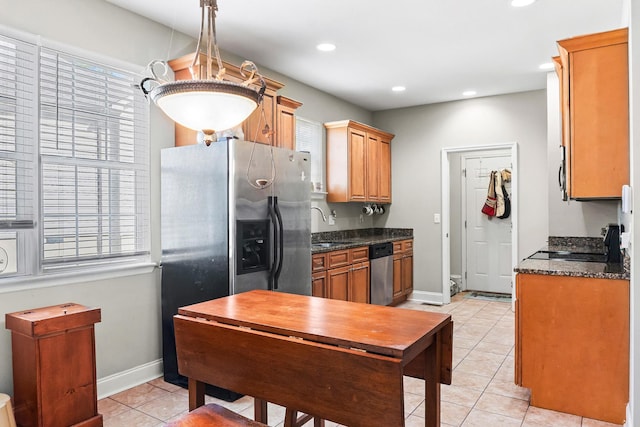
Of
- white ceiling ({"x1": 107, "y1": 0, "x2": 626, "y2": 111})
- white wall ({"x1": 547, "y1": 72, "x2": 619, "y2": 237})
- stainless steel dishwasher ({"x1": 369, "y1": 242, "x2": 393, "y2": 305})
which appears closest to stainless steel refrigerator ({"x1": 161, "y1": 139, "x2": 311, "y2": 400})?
white ceiling ({"x1": 107, "y1": 0, "x2": 626, "y2": 111})

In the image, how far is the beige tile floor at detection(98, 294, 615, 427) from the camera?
8.36ft

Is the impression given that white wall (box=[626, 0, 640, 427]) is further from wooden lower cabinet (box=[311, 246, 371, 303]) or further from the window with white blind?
the window with white blind

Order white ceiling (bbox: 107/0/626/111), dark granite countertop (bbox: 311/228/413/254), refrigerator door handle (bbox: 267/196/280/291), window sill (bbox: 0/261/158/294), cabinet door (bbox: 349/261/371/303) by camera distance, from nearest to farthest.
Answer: window sill (bbox: 0/261/158/294), white ceiling (bbox: 107/0/626/111), refrigerator door handle (bbox: 267/196/280/291), dark granite countertop (bbox: 311/228/413/254), cabinet door (bbox: 349/261/371/303)

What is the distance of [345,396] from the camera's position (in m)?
1.56

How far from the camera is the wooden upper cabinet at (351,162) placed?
512 cm

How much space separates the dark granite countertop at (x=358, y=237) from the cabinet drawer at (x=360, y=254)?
0.05m

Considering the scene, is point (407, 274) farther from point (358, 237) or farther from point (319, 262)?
point (319, 262)

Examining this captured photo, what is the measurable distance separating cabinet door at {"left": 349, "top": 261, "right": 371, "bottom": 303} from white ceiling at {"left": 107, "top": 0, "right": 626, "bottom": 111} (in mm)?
2041

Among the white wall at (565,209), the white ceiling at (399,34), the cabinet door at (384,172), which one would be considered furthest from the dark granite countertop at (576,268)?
the cabinet door at (384,172)

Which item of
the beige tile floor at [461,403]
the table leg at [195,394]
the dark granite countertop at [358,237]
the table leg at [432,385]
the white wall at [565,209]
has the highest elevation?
the white wall at [565,209]

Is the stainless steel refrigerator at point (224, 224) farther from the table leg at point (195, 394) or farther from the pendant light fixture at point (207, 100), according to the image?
the pendant light fixture at point (207, 100)

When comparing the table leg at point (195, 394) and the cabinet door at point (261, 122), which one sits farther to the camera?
the cabinet door at point (261, 122)

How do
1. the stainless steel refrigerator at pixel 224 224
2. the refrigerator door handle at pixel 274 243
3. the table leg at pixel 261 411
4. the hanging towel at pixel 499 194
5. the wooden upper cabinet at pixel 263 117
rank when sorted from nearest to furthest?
1. the table leg at pixel 261 411
2. the stainless steel refrigerator at pixel 224 224
3. the refrigerator door handle at pixel 274 243
4. the wooden upper cabinet at pixel 263 117
5. the hanging towel at pixel 499 194

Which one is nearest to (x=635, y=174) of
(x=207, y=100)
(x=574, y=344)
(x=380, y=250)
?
(x=574, y=344)
